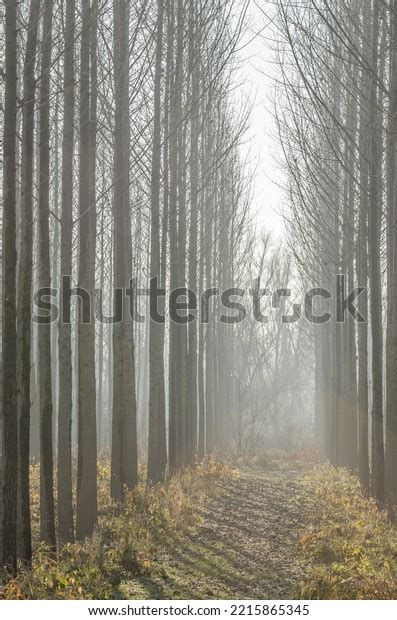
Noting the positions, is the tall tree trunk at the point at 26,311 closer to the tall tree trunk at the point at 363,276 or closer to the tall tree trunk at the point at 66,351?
the tall tree trunk at the point at 66,351

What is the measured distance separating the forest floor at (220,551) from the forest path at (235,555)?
0.04 ft

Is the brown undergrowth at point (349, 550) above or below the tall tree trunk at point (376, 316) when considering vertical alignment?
below

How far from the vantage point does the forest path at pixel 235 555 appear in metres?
6.39

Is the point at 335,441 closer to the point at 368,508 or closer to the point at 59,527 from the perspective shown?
the point at 368,508

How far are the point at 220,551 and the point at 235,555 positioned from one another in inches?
9.4

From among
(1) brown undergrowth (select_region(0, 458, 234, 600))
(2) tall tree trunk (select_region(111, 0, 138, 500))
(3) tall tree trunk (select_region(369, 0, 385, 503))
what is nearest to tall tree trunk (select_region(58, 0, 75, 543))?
(1) brown undergrowth (select_region(0, 458, 234, 600))

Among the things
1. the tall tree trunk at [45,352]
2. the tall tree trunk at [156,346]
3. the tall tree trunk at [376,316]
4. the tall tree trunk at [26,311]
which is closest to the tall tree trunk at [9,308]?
the tall tree trunk at [26,311]

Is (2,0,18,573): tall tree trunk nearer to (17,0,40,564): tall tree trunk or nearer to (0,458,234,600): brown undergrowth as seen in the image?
(17,0,40,564): tall tree trunk

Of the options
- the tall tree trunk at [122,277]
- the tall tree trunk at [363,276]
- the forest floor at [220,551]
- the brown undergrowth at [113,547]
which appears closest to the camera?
the brown undergrowth at [113,547]

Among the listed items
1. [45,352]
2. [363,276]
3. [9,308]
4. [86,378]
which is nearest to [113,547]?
[86,378]

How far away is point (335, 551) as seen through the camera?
7.53m

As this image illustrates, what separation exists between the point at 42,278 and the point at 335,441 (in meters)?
13.6

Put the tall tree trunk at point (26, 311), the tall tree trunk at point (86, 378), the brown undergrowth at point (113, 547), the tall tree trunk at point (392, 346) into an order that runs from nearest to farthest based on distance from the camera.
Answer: the brown undergrowth at point (113, 547) < the tall tree trunk at point (26, 311) < the tall tree trunk at point (86, 378) < the tall tree trunk at point (392, 346)
